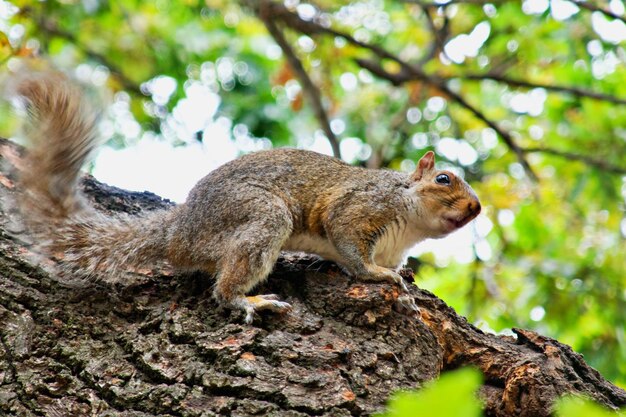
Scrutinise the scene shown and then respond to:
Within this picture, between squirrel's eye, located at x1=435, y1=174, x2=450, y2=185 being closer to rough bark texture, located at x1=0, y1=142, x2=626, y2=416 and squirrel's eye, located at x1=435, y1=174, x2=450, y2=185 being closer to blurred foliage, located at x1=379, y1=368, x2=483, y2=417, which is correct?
rough bark texture, located at x1=0, y1=142, x2=626, y2=416

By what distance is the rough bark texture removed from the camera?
7.96 ft

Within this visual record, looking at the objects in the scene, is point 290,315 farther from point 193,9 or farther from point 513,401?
point 193,9

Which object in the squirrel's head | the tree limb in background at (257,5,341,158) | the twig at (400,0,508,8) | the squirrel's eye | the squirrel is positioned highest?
the twig at (400,0,508,8)

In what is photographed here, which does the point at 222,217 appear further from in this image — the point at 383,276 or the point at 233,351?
the point at 233,351

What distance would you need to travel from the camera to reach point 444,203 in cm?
424

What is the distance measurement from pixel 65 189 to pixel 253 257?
92cm

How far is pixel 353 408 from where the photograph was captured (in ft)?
7.94

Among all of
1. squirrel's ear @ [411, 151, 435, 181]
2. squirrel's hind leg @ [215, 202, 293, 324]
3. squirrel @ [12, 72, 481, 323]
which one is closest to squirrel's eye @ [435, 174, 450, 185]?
squirrel's ear @ [411, 151, 435, 181]

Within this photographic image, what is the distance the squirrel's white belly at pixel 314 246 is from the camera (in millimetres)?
3764

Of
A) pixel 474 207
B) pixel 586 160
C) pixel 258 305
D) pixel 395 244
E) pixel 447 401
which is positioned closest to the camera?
pixel 447 401

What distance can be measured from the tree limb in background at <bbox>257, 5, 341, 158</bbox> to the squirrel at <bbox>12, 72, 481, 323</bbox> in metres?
1.48

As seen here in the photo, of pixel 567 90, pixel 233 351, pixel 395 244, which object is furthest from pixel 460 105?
pixel 233 351

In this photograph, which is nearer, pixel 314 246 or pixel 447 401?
pixel 447 401

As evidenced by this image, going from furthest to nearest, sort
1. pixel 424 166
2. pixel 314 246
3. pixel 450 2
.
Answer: pixel 450 2
pixel 424 166
pixel 314 246
